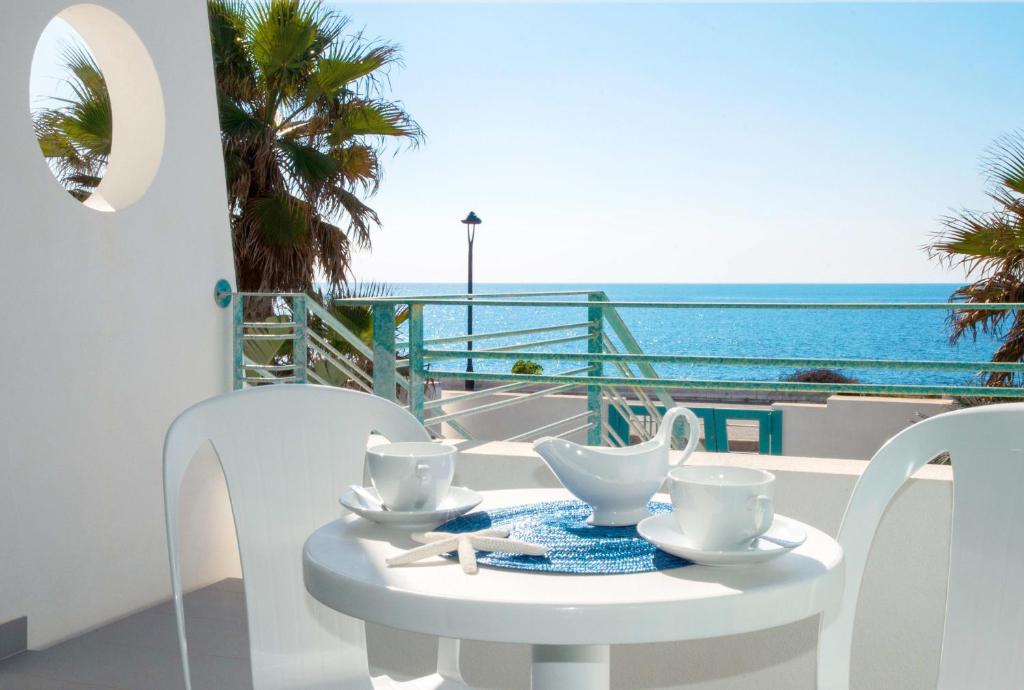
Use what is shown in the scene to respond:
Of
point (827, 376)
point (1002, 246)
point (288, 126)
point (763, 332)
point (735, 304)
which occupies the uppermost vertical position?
point (288, 126)

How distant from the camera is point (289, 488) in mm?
1558

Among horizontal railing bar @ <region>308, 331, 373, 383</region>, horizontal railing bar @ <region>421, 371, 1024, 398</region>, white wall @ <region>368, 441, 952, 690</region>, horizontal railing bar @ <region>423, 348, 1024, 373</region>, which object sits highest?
horizontal railing bar @ <region>423, 348, 1024, 373</region>

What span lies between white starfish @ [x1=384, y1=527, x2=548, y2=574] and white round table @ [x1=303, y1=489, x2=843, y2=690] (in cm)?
1

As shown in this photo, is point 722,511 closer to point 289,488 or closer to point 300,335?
point 289,488

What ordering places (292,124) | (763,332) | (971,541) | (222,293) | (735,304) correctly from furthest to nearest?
(763,332) < (292,124) < (222,293) < (735,304) < (971,541)

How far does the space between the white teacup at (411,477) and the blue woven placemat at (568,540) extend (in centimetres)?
5

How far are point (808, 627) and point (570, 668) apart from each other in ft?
4.46

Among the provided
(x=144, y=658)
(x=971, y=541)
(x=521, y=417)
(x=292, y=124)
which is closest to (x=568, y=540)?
(x=971, y=541)

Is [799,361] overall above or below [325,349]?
above

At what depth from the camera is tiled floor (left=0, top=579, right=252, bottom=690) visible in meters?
2.52

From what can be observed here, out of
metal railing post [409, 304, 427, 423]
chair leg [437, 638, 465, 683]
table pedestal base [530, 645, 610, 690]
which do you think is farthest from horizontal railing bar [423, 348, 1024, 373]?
table pedestal base [530, 645, 610, 690]

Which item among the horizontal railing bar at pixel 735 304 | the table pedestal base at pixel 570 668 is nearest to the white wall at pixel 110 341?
the horizontal railing bar at pixel 735 304

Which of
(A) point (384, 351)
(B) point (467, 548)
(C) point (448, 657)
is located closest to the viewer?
(B) point (467, 548)

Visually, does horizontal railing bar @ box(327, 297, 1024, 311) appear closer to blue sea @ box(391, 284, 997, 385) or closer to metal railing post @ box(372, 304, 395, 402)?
metal railing post @ box(372, 304, 395, 402)
